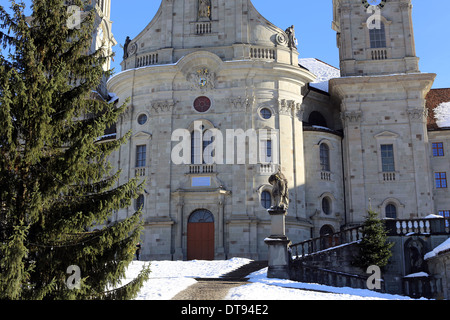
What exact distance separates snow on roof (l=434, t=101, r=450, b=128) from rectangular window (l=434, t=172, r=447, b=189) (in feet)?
10.8

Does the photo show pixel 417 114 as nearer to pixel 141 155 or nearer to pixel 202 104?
pixel 202 104

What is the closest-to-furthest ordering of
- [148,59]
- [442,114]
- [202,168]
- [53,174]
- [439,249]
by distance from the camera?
1. [53,174]
2. [439,249]
3. [202,168]
4. [148,59]
5. [442,114]

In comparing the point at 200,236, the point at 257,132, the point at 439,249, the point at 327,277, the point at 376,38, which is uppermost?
the point at 376,38

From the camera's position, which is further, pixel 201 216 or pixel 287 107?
pixel 287 107

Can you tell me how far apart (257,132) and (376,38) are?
11.1 meters

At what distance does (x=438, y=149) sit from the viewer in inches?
1475

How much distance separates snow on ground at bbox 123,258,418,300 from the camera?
1656 cm

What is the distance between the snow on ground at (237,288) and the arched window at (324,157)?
35.4ft

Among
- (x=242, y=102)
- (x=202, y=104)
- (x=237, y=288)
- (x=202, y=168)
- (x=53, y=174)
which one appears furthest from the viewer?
(x=202, y=104)

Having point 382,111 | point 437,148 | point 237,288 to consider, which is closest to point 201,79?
point 382,111

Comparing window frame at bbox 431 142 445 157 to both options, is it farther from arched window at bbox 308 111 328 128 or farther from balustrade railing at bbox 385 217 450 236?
balustrade railing at bbox 385 217 450 236

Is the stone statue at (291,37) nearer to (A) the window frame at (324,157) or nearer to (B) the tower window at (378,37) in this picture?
(B) the tower window at (378,37)

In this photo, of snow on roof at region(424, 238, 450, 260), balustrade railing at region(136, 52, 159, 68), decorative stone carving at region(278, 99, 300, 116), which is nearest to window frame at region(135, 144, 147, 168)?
balustrade railing at region(136, 52, 159, 68)
